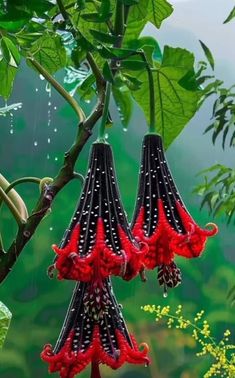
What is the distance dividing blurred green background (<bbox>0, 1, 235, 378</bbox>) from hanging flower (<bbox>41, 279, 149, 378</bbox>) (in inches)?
64.2

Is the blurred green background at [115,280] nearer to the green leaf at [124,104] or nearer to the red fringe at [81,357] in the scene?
the green leaf at [124,104]

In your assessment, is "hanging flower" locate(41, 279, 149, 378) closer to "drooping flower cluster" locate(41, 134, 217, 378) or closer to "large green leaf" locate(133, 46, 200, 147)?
"drooping flower cluster" locate(41, 134, 217, 378)

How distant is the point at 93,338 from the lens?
0.40 metres

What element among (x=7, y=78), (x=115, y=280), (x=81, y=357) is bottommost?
(x=81, y=357)

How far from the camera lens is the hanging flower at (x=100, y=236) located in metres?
0.38

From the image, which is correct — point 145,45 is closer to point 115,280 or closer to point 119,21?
point 119,21

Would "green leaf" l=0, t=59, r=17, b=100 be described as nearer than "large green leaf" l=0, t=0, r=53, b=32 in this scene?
No

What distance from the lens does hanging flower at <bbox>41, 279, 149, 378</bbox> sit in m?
0.39

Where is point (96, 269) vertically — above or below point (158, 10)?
below

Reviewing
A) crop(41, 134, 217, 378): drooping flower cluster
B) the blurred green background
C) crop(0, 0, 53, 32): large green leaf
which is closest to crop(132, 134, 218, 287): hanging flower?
crop(41, 134, 217, 378): drooping flower cluster

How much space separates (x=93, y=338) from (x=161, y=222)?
0.08 m

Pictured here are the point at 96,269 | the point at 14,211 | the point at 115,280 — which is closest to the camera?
the point at 96,269

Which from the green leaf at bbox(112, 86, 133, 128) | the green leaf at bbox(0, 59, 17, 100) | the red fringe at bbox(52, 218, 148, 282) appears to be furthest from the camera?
the green leaf at bbox(0, 59, 17, 100)

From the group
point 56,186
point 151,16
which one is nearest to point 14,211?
point 56,186
